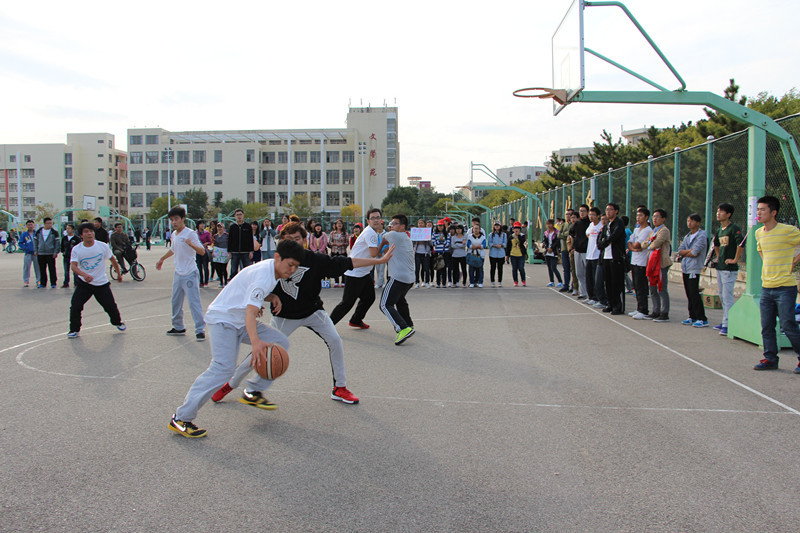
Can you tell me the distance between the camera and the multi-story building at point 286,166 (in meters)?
90.9

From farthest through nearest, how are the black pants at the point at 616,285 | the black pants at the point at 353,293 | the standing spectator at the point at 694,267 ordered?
1. the black pants at the point at 616,285
2. the standing spectator at the point at 694,267
3. the black pants at the point at 353,293

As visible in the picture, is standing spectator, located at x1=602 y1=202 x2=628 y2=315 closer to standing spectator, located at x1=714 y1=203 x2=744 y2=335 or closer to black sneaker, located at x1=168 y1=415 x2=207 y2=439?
standing spectator, located at x1=714 y1=203 x2=744 y2=335

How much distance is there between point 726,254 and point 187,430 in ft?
26.6

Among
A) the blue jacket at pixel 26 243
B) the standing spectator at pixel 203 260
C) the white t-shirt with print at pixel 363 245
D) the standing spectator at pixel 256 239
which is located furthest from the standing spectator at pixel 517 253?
the blue jacket at pixel 26 243

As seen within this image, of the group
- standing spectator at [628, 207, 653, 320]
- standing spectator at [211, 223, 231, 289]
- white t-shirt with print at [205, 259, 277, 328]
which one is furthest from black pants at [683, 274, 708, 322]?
standing spectator at [211, 223, 231, 289]

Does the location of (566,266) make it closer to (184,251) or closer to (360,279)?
(360,279)

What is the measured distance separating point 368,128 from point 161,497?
9197 cm

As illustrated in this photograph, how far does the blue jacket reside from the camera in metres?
16.7

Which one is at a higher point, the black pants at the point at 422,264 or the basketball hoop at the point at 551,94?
the basketball hoop at the point at 551,94

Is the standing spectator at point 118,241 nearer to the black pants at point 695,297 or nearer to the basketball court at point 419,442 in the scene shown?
the basketball court at point 419,442

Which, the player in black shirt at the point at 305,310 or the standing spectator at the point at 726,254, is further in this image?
the standing spectator at the point at 726,254

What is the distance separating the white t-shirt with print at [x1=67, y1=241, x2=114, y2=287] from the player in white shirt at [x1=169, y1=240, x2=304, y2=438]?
5.23m

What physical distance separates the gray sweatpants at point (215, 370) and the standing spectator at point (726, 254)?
7551mm

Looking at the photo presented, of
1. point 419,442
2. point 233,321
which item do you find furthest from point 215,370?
point 419,442
